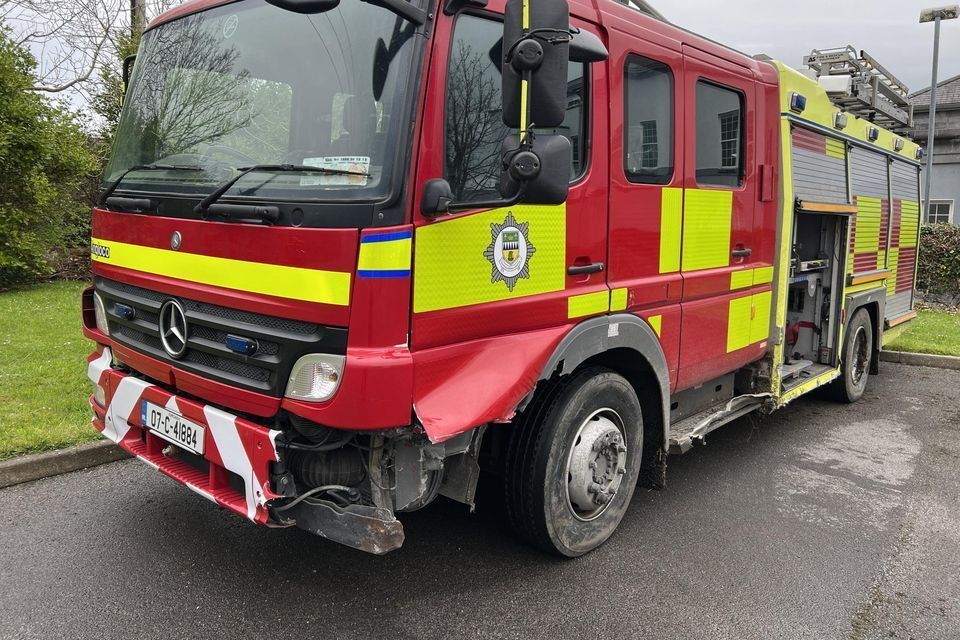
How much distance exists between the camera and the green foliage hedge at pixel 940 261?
41.9 feet

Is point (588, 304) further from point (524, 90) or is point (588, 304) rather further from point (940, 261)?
point (940, 261)

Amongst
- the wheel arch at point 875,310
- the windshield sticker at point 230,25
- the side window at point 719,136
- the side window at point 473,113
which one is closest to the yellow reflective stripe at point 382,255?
the side window at point 473,113

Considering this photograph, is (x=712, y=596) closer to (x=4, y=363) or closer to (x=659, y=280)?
(x=659, y=280)

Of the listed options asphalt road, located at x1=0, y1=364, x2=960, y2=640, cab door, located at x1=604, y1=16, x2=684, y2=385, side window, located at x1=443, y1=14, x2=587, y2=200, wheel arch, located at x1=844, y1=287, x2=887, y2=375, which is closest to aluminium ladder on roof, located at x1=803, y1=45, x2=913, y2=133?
wheel arch, located at x1=844, y1=287, x2=887, y2=375

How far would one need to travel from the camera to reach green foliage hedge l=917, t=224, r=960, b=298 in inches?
502

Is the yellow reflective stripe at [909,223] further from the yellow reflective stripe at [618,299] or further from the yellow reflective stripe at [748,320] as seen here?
the yellow reflective stripe at [618,299]

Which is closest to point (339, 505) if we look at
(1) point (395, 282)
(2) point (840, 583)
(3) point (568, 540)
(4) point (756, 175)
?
(1) point (395, 282)

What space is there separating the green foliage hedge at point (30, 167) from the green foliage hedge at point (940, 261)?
1415 centimetres

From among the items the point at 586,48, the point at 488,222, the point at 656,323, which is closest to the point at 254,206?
the point at 488,222

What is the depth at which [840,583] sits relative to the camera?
339 cm

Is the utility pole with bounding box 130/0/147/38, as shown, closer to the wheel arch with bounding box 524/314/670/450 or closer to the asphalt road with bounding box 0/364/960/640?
the asphalt road with bounding box 0/364/960/640

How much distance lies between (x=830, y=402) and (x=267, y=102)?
19.0ft

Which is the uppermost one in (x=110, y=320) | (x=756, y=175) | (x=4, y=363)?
(x=756, y=175)

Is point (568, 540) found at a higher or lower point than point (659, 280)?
lower
